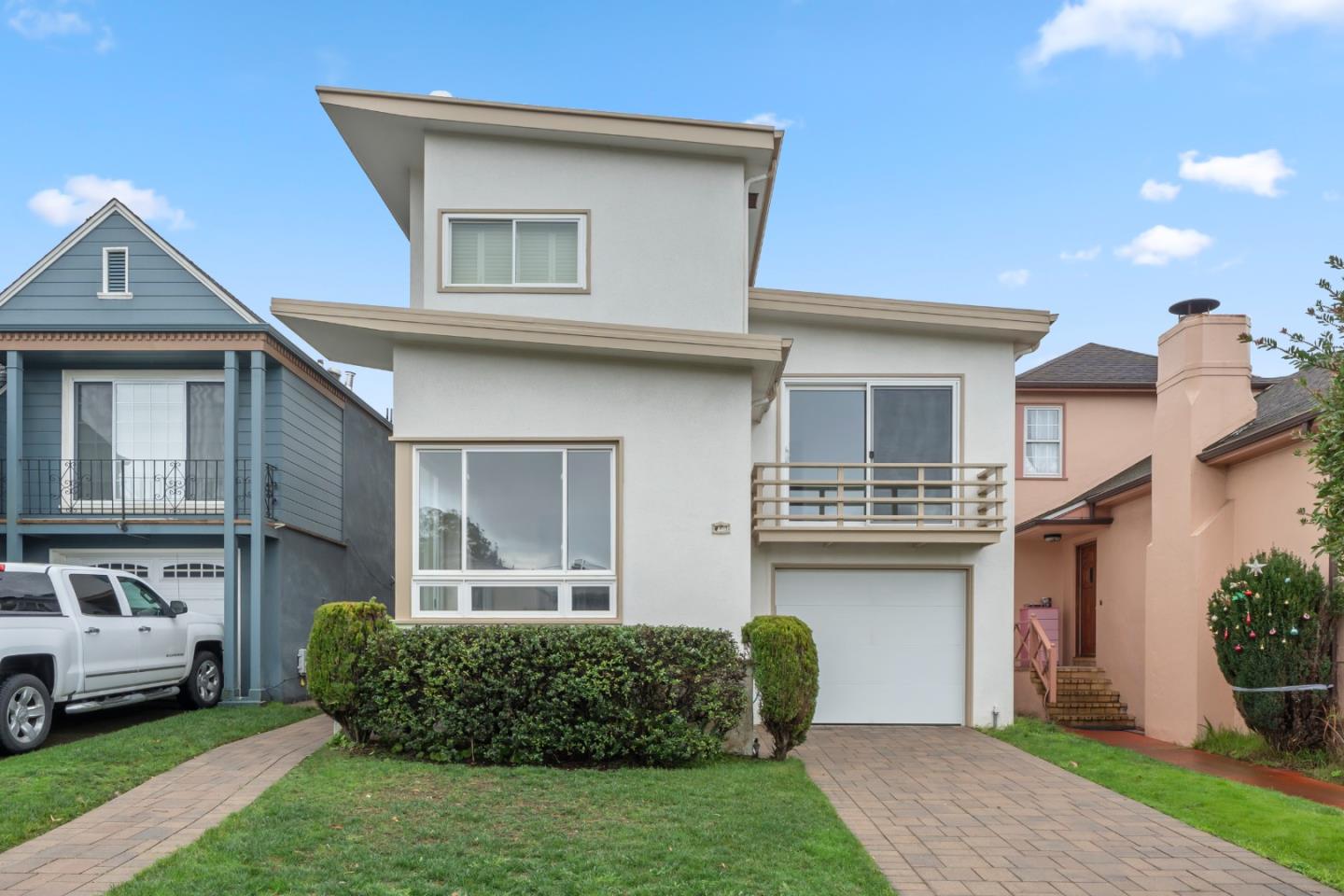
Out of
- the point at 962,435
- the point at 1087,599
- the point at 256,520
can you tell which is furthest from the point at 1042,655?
the point at 256,520

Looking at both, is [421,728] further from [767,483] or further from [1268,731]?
[1268,731]

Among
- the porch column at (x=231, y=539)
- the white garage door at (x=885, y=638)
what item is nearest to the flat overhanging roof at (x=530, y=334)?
the white garage door at (x=885, y=638)

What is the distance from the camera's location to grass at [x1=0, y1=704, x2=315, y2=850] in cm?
671

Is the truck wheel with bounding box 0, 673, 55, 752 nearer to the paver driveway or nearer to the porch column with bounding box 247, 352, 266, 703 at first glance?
the porch column with bounding box 247, 352, 266, 703

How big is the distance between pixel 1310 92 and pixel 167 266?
17.3 meters

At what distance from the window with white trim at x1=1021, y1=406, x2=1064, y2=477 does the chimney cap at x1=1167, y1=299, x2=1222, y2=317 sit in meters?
4.20

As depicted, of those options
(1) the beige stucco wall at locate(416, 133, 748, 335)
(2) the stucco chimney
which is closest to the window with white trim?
(2) the stucco chimney

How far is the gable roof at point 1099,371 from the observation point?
17.9m

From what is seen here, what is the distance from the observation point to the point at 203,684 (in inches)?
499

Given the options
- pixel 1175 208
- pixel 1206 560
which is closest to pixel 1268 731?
pixel 1206 560

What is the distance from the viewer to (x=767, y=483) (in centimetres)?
1145

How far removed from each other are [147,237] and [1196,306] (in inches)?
596

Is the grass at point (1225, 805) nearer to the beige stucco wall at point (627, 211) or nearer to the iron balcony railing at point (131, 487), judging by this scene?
the beige stucco wall at point (627, 211)

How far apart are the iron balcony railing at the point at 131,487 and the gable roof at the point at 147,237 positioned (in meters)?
2.34
